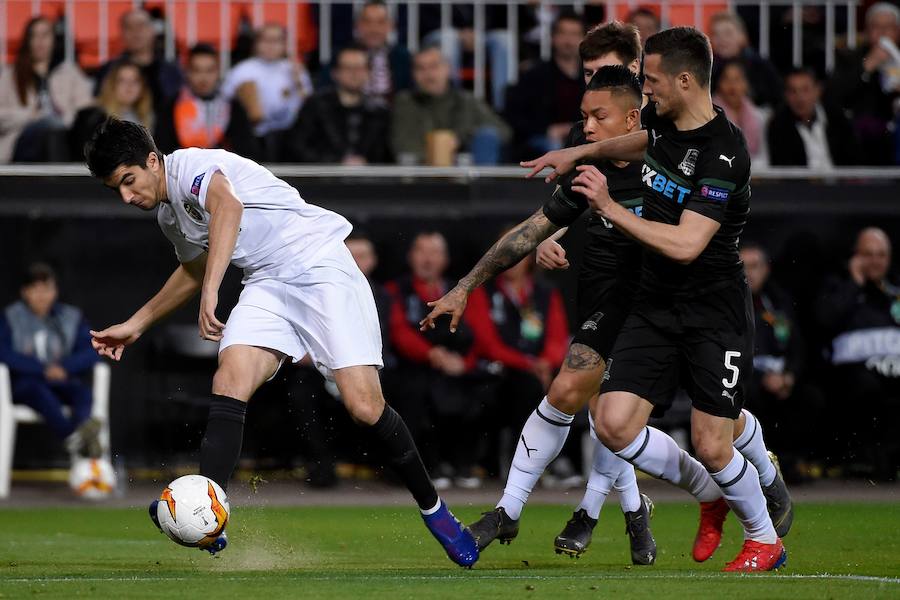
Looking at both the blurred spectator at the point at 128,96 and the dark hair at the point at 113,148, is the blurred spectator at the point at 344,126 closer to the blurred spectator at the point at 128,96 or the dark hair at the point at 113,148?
the blurred spectator at the point at 128,96

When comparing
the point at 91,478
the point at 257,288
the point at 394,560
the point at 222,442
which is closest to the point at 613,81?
the point at 257,288

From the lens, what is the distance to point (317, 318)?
678cm

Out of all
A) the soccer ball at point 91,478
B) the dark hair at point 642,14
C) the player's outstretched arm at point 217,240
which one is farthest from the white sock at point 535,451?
the dark hair at point 642,14

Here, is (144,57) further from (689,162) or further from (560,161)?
(689,162)

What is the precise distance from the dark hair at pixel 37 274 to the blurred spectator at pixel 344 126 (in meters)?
2.04

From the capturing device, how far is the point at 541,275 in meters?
11.8

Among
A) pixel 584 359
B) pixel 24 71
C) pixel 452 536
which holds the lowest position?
pixel 452 536

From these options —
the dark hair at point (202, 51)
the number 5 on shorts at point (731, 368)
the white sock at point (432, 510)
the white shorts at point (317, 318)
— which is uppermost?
the dark hair at point (202, 51)

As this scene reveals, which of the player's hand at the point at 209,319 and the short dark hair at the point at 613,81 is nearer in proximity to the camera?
the player's hand at the point at 209,319

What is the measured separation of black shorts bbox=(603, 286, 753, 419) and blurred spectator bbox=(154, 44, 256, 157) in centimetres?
604

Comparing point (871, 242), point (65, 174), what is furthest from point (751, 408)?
point (65, 174)

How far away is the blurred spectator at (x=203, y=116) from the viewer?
12172mm

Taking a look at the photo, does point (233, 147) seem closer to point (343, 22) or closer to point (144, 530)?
point (343, 22)

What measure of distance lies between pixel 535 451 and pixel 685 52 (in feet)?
6.47
